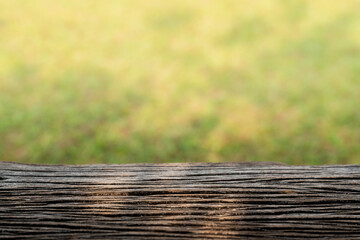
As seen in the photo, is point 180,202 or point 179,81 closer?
point 180,202

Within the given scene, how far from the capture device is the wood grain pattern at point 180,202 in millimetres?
1569

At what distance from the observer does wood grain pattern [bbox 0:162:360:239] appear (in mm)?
1569

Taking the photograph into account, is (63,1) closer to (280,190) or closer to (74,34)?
(74,34)

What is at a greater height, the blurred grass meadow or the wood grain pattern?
the blurred grass meadow

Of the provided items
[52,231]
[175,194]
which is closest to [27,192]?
[52,231]

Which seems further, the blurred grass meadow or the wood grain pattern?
the blurred grass meadow

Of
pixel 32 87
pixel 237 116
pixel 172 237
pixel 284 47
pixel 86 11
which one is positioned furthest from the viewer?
pixel 86 11

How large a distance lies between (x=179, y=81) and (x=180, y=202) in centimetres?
271

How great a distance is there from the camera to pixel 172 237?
1.55 meters

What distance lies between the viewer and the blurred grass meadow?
3.56 metres

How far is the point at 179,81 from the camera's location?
4.29m

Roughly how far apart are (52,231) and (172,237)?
1.46 feet

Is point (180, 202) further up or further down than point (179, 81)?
further down

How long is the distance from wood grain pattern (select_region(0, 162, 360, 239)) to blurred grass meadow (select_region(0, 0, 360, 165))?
163cm
